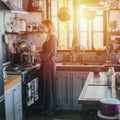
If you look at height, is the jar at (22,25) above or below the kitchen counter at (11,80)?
above

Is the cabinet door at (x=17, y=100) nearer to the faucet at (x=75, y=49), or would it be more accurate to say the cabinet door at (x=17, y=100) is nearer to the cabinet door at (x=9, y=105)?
the cabinet door at (x=9, y=105)

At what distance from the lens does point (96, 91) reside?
3779mm

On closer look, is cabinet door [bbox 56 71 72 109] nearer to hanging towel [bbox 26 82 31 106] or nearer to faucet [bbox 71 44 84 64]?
faucet [bbox 71 44 84 64]

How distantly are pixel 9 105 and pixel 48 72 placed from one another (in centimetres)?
158

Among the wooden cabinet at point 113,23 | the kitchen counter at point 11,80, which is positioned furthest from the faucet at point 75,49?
the kitchen counter at point 11,80

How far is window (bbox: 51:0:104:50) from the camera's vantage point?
670 cm

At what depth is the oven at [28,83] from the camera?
5.27m

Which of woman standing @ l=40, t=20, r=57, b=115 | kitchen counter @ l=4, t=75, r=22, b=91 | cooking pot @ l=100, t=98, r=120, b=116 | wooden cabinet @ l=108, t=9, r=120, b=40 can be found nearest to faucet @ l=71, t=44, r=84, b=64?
wooden cabinet @ l=108, t=9, r=120, b=40

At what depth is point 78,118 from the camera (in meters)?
5.78

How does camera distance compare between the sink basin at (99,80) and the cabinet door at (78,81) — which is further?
the cabinet door at (78,81)

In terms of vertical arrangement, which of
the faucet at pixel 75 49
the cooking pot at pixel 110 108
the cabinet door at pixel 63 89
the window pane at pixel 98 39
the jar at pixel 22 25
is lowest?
the cabinet door at pixel 63 89

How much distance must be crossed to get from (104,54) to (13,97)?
8.44 feet

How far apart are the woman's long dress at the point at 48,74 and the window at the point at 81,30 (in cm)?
95

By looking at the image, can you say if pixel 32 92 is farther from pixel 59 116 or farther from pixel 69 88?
pixel 69 88
